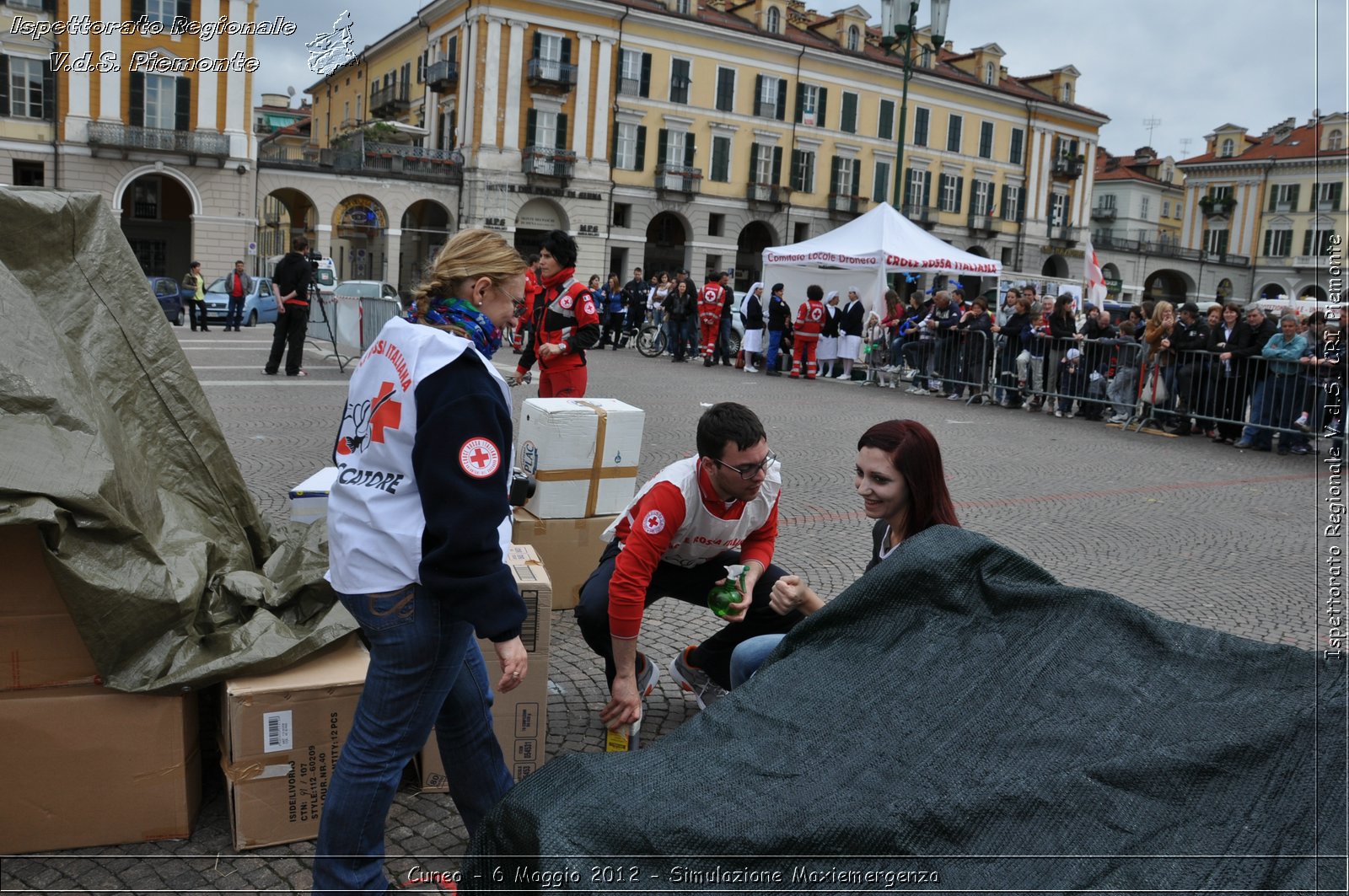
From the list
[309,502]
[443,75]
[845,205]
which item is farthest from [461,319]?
[845,205]

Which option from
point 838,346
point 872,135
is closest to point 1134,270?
point 872,135

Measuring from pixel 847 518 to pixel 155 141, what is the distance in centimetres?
3789

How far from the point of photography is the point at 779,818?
209 cm

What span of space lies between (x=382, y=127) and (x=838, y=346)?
3332 centimetres

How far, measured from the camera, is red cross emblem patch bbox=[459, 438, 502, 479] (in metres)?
2.38

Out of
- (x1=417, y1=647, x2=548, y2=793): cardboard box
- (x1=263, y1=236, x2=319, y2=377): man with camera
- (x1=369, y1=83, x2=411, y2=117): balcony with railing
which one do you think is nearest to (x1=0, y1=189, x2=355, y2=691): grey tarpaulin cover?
(x1=417, y1=647, x2=548, y2=793): cardboard box

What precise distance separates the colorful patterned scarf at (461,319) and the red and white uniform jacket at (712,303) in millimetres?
19260

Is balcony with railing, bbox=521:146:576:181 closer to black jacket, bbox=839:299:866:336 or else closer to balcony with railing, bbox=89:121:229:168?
balcony with railing, bbox=89:121:229:168

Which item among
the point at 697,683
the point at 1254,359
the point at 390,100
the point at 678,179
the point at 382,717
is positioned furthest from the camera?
the point at 390,100

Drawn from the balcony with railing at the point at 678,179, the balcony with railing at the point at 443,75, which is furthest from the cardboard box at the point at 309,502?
the balcony with railing at the point at 678,179

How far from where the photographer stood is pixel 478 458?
7.83ft

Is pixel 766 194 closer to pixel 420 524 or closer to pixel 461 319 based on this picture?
pixel 461 319

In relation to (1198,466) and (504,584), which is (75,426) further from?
(1198,466)

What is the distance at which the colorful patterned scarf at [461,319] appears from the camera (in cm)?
263
